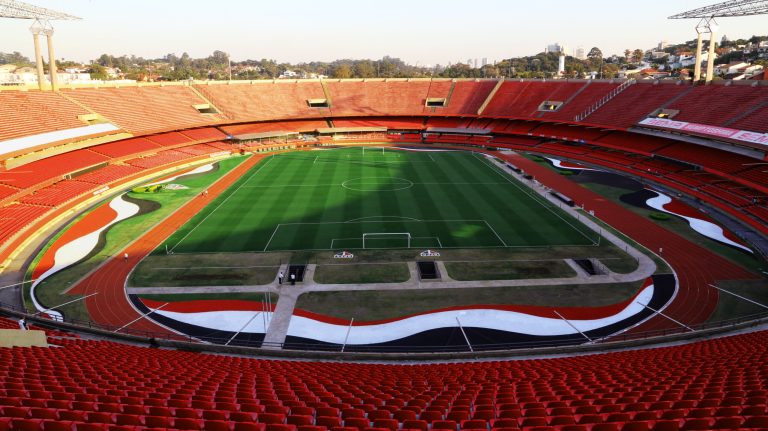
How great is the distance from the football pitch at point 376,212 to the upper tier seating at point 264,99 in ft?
70.9

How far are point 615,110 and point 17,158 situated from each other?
64.2 meters

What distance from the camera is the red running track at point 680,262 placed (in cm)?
2505

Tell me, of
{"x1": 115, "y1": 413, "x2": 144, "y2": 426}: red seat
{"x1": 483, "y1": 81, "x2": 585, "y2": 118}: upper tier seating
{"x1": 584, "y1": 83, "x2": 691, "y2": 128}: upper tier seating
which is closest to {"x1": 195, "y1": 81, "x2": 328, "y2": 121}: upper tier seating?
{"x1": 483, "y1": 81, "x2": 585, "y2": 118}: upper tier seating

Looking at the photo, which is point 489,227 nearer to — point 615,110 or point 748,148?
point 748,148

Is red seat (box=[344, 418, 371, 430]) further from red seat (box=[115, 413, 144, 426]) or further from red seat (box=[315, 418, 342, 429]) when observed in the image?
red seat (box=[115, 413, 144, 426])

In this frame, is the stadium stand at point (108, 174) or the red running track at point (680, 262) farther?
the stadium stand at point (108, 174)

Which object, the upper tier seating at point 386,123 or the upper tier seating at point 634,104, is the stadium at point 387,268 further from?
the upper tier seating at point 386,123

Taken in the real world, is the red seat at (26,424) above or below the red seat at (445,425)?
above

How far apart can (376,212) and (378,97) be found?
51019 mm

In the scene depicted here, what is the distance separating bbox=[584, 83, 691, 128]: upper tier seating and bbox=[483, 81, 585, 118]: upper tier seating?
30.8 feet

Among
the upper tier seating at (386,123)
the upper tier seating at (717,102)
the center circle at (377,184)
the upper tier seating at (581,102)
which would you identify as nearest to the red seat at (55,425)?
the center circle at (377,184)

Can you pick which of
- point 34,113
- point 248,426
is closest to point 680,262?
point 248,426

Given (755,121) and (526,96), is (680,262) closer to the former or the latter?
(755,121)

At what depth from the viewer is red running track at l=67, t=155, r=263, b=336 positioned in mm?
24844
